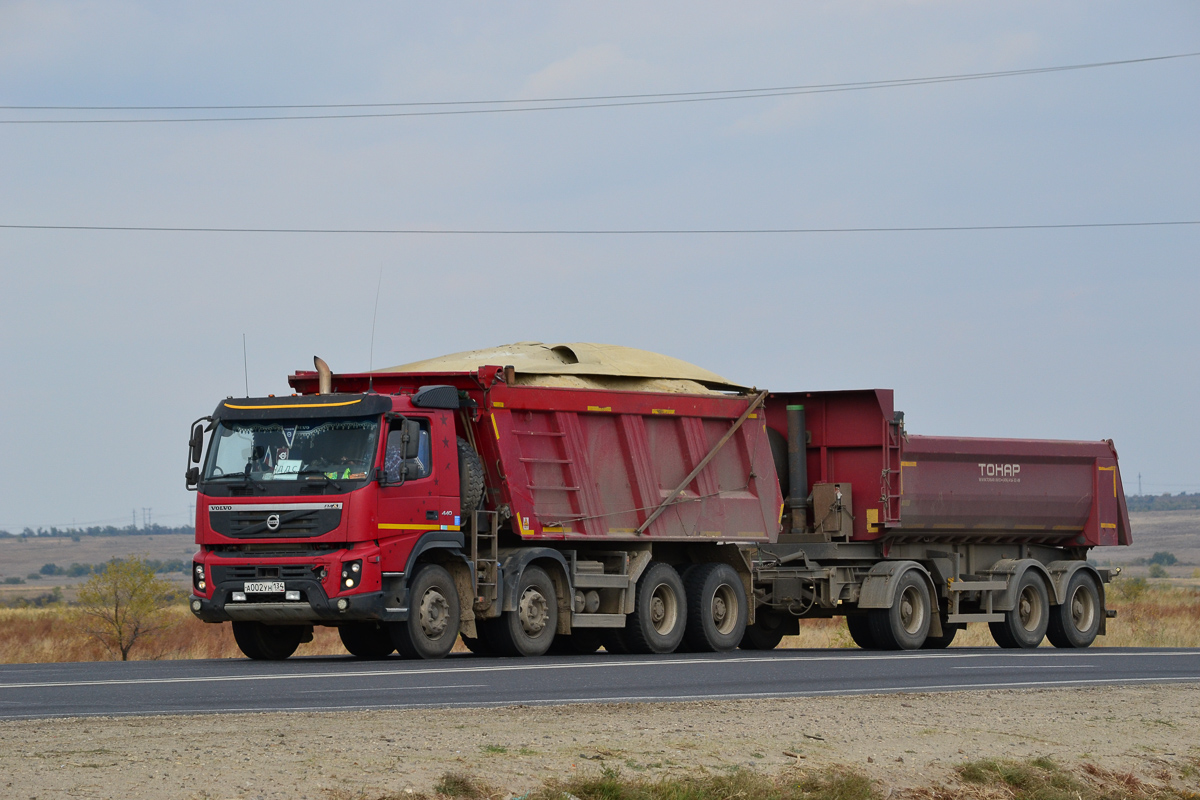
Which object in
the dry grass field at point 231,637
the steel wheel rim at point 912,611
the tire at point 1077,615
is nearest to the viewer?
the steel wheel rim at point 912,611

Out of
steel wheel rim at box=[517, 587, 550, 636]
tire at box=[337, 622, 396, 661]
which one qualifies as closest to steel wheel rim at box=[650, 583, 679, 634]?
steel wheel rim at box=[517, 587, 550, 636]

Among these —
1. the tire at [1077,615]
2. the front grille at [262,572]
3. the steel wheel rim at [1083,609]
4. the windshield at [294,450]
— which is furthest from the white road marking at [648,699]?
the steel wheel rim at [1083,609]

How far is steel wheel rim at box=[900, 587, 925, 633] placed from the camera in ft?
78.0

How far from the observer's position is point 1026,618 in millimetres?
25594

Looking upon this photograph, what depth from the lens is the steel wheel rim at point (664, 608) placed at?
2127cm

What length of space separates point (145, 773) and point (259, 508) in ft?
29.7

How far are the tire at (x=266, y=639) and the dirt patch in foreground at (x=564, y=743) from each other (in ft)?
24.5

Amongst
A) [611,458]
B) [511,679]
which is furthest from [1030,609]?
[511,679]

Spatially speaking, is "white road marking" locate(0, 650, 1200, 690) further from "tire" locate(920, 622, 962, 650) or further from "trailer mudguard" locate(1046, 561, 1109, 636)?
"trailer mudguard" locate(1046, 561, 1109, 636)

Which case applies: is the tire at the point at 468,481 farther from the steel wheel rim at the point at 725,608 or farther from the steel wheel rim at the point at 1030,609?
the steel wheel rim at the point at 1030,609

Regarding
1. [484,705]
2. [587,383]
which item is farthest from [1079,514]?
[484,705]

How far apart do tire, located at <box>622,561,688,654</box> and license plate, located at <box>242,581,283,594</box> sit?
16.1ft

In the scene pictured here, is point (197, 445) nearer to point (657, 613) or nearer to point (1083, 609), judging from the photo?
point (657, 613)

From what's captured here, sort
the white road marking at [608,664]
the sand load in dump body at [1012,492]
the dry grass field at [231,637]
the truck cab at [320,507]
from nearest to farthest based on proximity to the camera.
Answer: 1. the white road marking at [608,664]
2. the truck cab at [320,507]
3. the sand load in dump body at [1012,492]
4. the dry grass field at [231,637]
